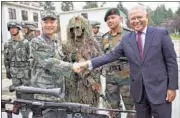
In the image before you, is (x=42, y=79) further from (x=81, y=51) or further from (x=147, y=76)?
(x=147, y=76)

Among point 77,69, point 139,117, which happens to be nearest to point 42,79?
point 77,69

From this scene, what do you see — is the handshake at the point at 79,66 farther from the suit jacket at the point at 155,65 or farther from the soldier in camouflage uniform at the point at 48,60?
the suit jacket at the point at 155,65

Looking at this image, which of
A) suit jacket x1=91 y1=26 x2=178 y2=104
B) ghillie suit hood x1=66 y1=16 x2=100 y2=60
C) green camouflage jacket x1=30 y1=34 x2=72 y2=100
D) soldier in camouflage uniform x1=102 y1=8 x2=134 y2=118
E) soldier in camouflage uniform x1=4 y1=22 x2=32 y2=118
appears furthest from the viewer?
soldier in camouflage uniform x1=4 y1=22 x2=32 y2=118

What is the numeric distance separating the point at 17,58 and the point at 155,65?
329 centimetres

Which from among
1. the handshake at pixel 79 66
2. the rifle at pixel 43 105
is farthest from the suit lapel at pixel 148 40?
the rifle at pixel 43 105

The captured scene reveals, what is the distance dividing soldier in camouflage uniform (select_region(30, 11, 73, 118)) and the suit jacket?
0.65 metres

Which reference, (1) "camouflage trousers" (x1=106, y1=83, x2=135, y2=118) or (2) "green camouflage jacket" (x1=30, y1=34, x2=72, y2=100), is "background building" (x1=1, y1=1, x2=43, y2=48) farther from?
(2) "green camouflage jacket" (x1=30, y1=34, x2=72, y2=100)

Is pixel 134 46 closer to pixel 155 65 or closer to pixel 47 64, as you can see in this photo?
pixel 155 65

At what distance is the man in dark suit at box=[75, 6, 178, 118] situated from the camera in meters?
3.12

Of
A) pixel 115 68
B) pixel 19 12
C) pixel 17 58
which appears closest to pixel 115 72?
pixel 115 68

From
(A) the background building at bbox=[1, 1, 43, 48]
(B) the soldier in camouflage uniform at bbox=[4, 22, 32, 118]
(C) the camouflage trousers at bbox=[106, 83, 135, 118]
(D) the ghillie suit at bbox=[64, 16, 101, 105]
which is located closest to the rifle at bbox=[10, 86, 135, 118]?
(D) the ghillie suit at bbox=[64, 16, 101, 105]

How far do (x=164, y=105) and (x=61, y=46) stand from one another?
1254 millimetres

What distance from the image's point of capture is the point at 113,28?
13.7 feet

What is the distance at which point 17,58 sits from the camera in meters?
5.85
